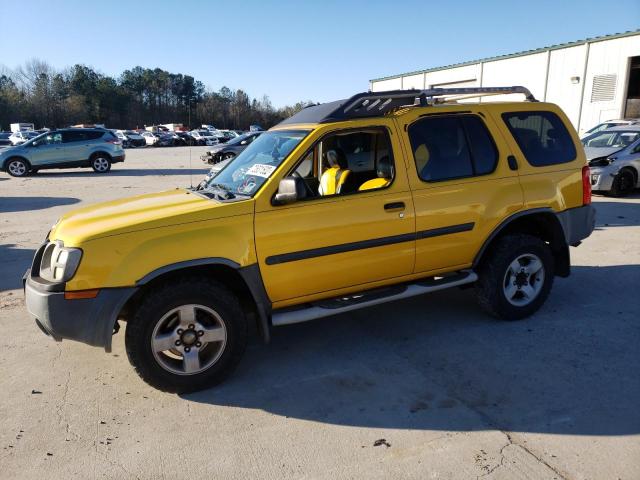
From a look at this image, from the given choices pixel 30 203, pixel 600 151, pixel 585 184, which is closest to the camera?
pixel 585 184

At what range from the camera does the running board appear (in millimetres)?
3708

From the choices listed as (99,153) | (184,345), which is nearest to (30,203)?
(99,153)

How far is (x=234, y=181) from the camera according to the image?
4.23 metres

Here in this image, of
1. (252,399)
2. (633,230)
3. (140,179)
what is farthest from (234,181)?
(140,179)

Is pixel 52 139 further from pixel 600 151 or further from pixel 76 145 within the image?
pixel 600 151

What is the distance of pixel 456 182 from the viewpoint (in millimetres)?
4289

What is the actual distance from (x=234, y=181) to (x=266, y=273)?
1020mm

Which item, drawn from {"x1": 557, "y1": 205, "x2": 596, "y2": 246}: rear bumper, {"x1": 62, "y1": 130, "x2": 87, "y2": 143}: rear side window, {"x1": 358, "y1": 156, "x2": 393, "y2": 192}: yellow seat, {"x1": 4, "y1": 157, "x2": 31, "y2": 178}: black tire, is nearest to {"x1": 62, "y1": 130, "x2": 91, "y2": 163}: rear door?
{"x1": 62, "y1": 130, "x2": 87, "y2": 143}: rear side window

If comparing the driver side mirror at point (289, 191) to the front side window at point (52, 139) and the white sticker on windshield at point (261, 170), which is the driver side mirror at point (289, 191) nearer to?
the white sticker on windshield at point (261, 170)

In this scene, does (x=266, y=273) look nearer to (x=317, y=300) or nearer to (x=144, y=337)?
(x=317, y=300)

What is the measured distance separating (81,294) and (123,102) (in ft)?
313

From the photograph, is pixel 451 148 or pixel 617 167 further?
pixel 617 167

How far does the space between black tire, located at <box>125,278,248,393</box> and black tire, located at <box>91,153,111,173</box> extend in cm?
1821

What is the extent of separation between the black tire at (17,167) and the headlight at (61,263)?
696 inches
